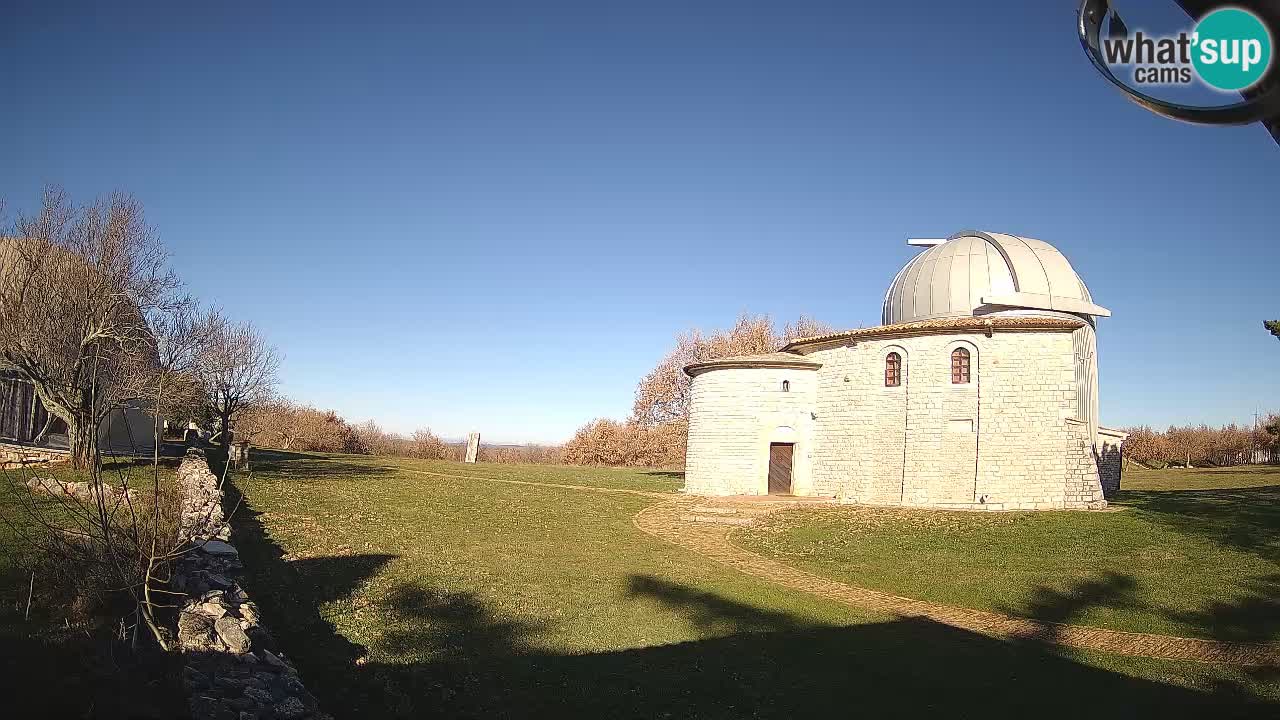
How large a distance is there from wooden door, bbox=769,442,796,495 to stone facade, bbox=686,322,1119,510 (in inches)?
13.3

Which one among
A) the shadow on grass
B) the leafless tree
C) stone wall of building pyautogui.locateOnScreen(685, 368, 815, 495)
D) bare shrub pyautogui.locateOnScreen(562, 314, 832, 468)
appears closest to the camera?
the leafless tree

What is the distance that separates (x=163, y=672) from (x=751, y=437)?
21.9m

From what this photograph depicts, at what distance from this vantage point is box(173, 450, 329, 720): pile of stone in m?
4.79

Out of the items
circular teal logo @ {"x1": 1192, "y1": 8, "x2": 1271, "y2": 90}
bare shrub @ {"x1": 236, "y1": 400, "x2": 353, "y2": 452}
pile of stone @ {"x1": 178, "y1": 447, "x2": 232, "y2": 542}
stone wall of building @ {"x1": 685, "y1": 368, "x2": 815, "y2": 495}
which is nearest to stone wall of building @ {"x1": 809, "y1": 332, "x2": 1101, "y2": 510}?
stone wall of building @ {"x1": 685, "y1": 368, "x2": 815, "y2": 495}

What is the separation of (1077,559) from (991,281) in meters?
12.6

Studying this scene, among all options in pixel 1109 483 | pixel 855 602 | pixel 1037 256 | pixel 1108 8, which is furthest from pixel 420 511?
pixel 1109 483

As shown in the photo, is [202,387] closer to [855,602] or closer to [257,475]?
[257,475]

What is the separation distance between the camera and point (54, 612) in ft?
20.2

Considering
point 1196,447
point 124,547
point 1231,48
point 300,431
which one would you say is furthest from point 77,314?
point 1196,447

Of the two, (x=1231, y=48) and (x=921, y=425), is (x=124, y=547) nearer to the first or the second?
(x=1231, y=48)

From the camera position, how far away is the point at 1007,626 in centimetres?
909

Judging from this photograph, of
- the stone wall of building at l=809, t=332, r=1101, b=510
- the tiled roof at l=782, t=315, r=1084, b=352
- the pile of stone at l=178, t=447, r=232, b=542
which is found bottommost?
the pile of stone at l=178, t=447, r=232, b=542

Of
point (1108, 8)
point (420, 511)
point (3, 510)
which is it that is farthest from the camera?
point (420, 511)

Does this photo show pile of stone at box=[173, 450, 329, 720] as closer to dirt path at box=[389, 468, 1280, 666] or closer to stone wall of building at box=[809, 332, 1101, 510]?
dirt path at box=[389, 468, 1280, 666]
